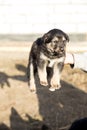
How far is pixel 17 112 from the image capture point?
28.0 ft

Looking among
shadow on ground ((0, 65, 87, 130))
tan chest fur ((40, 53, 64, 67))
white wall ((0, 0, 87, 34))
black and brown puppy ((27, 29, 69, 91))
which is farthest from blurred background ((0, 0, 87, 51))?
tan chest fur ((40, 53, 64, 67))

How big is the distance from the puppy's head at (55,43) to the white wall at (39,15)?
300 inches

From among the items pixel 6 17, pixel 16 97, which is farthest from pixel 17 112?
pixel 6 17

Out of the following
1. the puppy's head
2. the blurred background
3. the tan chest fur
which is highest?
the puppy's head

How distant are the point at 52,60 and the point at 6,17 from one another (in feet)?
25.1

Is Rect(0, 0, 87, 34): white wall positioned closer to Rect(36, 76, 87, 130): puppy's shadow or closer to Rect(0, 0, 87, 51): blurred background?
Rect(0, 0, 87, 51): blurred background

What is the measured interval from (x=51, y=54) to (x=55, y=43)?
12 centimetres

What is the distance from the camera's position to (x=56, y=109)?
28.4 ft

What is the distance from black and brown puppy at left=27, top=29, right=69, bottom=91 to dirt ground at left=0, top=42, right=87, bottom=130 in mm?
3350

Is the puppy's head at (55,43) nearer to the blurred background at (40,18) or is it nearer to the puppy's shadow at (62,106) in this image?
the puppy's shadow at (62,106)

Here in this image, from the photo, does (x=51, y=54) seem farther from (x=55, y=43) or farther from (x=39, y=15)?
(x=39, y=15)

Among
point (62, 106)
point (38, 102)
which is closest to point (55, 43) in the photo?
point (62, 106)

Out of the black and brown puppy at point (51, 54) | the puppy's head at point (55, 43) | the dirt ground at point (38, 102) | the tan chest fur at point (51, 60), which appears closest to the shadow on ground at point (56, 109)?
the dirt ground at point (38, 102)

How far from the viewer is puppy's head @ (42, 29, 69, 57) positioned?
13.6ft
